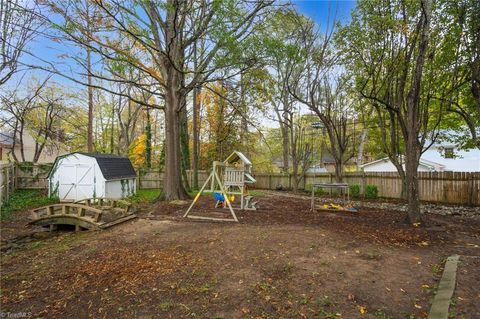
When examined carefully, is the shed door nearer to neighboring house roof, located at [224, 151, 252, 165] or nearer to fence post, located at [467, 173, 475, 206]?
neighboring house roof, located at [224, 151, 252, 165]

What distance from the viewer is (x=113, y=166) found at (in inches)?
589

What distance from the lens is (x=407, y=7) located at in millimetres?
7559

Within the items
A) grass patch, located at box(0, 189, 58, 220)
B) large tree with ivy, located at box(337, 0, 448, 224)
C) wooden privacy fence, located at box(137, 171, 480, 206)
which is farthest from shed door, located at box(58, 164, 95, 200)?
wooden privacy fence, located at box(137, 171, 480, 206)

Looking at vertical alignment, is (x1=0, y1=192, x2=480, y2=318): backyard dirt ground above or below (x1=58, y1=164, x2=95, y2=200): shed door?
below

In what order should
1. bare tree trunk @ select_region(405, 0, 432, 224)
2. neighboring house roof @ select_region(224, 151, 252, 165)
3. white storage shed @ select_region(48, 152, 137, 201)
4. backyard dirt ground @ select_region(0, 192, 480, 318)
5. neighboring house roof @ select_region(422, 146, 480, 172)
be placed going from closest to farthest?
backyard dirt ground @ select_region(0, 192, 480, 318)
bare tree trunk @ select_region(405, 0, 432, 224)
neighboring house roof @ select_region(224, 151, 252, 165)
white storage shed @ select_region(48, 152, 137, 201)
neighboring house roof @ select_region(422, 146, 480, 172)

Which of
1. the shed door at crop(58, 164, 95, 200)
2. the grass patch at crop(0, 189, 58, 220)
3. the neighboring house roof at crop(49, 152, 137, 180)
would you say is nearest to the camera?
the grass patch at crop(0, 189, 58, 220)

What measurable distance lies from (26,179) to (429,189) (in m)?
21.3

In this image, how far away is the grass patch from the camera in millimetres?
9998

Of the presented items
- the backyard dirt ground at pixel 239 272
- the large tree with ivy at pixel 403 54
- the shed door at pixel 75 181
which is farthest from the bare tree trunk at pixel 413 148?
the shed door at pixel 75 181

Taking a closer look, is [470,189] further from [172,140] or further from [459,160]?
[459,160]

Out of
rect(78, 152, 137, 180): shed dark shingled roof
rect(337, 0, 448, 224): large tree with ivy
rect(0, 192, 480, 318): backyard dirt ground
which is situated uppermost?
rect(337, 0, 448, 224): large tree with ivy

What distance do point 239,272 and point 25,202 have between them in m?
12.4

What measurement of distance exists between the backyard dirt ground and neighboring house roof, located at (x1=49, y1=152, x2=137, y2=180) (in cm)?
750

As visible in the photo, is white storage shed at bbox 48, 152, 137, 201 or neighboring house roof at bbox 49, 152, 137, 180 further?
neighboring house roof at bbox 49, 152, 137, 180
